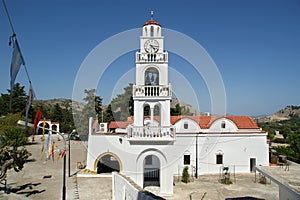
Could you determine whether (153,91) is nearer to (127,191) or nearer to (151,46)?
(151,46)

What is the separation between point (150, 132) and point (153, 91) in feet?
7.59

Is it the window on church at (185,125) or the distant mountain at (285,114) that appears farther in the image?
the distant mountain at (285,114)

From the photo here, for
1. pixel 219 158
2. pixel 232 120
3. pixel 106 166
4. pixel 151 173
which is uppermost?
pixel 232 120

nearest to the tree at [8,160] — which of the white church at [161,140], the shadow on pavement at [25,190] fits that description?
the shadow on pavement at [25,190]

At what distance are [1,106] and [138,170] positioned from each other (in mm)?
43501

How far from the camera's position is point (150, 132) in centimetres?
1438

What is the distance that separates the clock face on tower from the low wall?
23.0 feet

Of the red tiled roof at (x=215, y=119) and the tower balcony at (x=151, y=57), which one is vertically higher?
the tower balcony at (x=151, y=57)

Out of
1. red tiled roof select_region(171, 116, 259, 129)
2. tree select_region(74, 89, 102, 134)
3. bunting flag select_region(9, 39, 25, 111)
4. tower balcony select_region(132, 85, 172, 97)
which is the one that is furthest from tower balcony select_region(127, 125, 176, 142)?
tree select_region(74, 89, 102, 134)

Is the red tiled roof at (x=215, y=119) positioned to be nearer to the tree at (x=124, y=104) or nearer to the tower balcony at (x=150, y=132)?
the tower balcony at (x=150, y=132)

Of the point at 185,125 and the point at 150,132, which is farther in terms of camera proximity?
the point at 185,125

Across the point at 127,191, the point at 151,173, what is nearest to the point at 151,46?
the point at 127,191

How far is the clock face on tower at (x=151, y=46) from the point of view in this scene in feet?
48.9

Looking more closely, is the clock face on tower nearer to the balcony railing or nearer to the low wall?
the balcony railing
